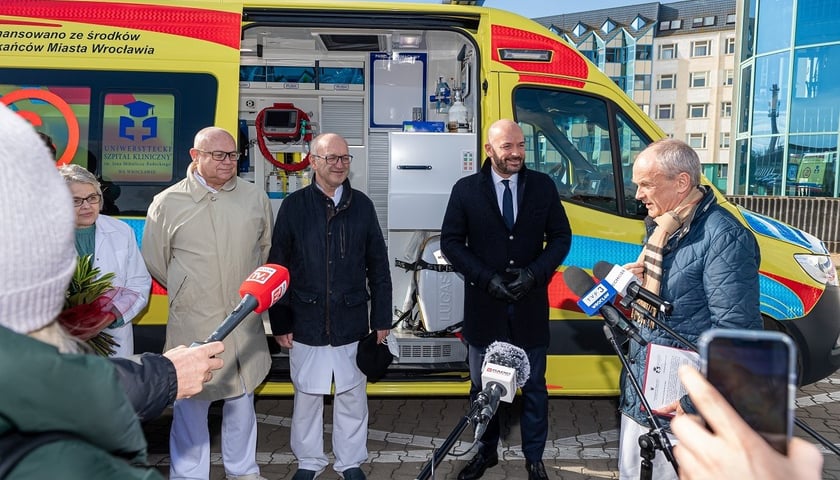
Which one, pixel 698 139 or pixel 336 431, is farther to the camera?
pixel 698 139

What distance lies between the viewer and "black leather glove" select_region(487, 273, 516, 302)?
3.54m

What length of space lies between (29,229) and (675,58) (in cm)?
5584

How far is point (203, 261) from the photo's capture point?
141 inches

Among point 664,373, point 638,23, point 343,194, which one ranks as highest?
point 638,23

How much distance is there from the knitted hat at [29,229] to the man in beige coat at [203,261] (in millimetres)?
2757

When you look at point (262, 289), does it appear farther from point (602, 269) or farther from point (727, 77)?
point (727, 77)

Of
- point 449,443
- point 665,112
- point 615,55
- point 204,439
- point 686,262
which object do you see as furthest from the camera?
point 615,55

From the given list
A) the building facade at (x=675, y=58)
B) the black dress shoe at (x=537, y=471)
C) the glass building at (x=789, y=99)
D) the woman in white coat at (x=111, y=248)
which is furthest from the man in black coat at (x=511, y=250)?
Result: the building facade at (x=675, y=58)

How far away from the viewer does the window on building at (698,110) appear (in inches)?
1963

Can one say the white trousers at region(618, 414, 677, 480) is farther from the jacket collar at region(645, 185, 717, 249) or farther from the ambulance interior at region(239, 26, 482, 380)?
the ambulance interior at region(239, 26, 482, 380)

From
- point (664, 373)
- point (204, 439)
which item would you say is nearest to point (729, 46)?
point (664, 373)

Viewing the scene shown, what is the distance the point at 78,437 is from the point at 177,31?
376cm

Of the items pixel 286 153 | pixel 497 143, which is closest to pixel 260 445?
pixel 497 143

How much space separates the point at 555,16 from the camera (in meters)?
54.5
